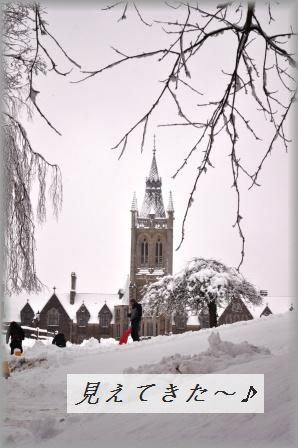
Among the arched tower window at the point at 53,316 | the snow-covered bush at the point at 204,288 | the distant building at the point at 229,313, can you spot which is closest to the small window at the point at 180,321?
the snow-covered bush at the point at 204,288

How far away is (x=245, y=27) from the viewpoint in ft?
10.6

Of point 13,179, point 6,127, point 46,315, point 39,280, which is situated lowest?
point 46,315

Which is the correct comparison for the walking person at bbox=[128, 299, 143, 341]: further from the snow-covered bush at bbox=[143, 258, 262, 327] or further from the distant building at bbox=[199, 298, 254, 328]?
the distant building at bbox=[199, 298, 254, 328]

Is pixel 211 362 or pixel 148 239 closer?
pixel 211 362

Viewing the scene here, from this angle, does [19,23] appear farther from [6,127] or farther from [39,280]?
[39,280]

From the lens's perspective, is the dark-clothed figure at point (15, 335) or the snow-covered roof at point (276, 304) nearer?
the snow-covered roof at point (276, 304)

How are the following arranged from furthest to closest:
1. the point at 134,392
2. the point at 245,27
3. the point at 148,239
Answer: the point at 148,239 → the point at 134,392 → the point at 245,27

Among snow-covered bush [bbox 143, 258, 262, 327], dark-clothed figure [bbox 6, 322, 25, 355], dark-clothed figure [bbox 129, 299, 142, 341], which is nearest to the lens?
dark-clothed figure [bbox 6, 322, 25, 355]

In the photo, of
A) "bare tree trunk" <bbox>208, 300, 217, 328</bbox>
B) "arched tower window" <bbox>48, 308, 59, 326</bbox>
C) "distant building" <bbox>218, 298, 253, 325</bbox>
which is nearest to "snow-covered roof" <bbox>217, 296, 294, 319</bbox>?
"distant building" <bbox>218, 298, 253, 325</bbox>

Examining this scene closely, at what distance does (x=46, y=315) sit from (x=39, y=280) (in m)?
40.0

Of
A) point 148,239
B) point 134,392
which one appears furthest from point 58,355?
point 148,239

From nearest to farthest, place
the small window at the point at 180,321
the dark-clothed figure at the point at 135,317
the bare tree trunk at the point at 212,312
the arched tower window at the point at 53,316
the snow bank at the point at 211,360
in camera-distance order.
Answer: the snow bank at the point at 211,360 → the dark-clothed figure at the point at 135,317 → the bare tree trunk at the point at 212,312 → the small window at the point at 180,321 → the arched tower window at the point at 53,316

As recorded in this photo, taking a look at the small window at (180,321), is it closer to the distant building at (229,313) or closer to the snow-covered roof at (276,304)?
the distant building at (229,313)

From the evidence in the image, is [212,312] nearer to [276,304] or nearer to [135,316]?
[276,304]
